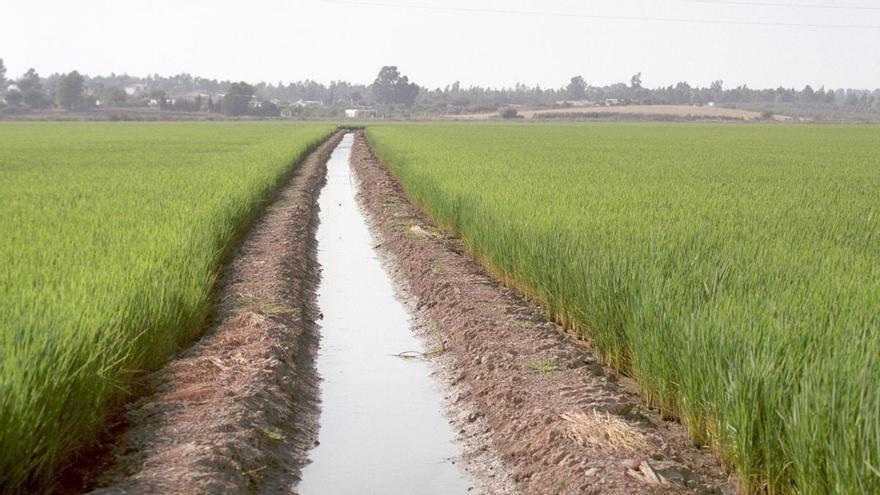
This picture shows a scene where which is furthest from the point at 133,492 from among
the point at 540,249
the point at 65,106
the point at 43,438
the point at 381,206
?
the point at 65,106

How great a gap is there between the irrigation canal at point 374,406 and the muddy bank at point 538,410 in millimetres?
159

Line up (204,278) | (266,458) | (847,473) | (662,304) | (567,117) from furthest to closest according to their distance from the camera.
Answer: (567,117) → (204,278) → (662,304) → (266,458) → (847,473)

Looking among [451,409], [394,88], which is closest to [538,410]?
[451,409]

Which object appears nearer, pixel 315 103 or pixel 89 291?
pixel 89 291

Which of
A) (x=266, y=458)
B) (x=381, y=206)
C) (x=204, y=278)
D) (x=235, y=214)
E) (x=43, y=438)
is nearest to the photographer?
(x=43, y=438)

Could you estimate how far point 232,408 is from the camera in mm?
5043

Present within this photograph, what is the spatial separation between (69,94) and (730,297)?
124m

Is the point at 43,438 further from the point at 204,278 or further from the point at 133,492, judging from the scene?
the point at 204,278

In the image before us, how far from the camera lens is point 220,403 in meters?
5.13

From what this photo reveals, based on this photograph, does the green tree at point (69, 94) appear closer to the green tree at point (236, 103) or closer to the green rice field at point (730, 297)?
the green tree at point (236, 103)

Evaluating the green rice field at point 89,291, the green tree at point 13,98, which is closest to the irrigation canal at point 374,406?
the green rice field at point 89,291

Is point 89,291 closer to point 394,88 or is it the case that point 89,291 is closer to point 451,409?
point 451,409

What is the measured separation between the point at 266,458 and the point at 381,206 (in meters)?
11.0

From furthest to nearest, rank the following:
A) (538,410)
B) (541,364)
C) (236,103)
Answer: (236,103) → (541,364) → (538,410)
